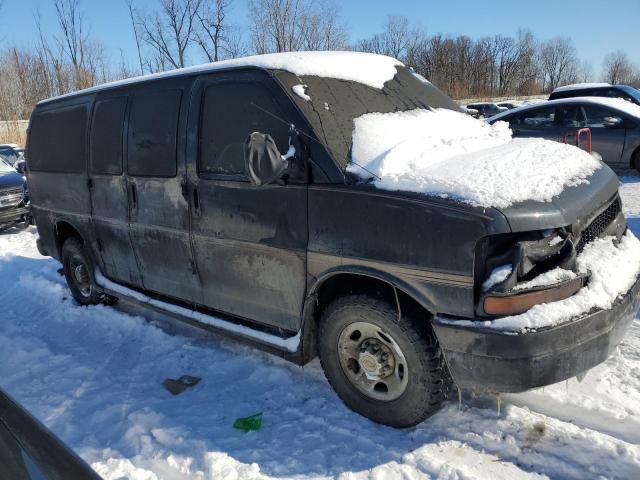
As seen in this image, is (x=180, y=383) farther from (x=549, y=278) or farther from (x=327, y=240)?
(x=549, y=278)

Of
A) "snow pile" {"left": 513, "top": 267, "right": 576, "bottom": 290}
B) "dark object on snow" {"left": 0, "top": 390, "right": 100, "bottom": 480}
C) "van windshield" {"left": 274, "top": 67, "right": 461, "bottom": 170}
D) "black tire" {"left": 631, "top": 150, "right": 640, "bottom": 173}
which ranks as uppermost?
"van windshield" {"left": 274, "top": 67, "right": 461, "bottom": 170}

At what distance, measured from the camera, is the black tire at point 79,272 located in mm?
5078

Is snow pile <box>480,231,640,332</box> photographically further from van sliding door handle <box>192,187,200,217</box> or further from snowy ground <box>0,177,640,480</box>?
van sliding door handle <box>192,187,200,217</box>

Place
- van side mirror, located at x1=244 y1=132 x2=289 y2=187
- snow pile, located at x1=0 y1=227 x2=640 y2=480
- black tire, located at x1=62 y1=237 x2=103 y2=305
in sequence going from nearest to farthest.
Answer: snow pile, located at x1=0 y1=227 x2=640 y2=480, van side mirror, located at x1=244 y1=132 x2=289 y2=187, black tire, located at x1=62 y1=237 x2=103 y2=305

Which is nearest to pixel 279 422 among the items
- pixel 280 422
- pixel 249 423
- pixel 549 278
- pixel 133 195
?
pixel 280 422

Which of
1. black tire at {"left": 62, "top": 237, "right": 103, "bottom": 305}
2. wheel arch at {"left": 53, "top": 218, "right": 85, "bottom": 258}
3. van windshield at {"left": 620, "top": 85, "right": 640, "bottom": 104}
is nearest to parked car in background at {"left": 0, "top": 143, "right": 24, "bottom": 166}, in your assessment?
wheel arch at {"left": 53, "top": 218, "right": 85, "bottom": 258}

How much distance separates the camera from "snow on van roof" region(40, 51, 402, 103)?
10.8 feet

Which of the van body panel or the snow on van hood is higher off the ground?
the snow on van hood

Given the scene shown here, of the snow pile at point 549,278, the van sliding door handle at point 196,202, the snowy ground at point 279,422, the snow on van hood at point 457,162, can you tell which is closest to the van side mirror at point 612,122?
the snowy ground at point 279,422

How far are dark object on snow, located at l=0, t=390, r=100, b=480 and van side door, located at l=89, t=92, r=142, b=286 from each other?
7.60ft

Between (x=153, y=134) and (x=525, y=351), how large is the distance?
2.99m

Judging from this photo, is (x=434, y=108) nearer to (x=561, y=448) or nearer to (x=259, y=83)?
(x=259, y=83)

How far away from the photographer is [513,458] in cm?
260

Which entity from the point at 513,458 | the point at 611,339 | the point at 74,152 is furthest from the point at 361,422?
the point at 74,152
